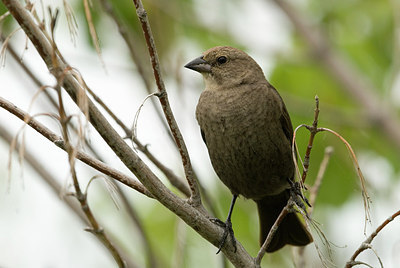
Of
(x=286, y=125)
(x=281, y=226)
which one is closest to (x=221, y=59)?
(x=286, y=125)

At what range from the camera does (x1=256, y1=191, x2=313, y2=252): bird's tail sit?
169 inches

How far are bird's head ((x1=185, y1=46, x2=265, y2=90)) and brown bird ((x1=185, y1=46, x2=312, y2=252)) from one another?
0.01 m

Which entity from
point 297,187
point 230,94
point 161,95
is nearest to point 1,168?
point 230,94

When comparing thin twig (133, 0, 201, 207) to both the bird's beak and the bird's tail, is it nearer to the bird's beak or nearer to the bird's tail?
the bird's tail

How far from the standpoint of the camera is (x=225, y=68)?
4.68 metres

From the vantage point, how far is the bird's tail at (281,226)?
14.1ft

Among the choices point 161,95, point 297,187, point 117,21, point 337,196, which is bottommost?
point 337,196

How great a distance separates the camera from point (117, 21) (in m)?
3.81

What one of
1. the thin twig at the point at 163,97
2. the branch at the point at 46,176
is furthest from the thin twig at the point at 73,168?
the branch at the point at 46,176

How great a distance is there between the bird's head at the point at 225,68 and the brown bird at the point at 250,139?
11mm

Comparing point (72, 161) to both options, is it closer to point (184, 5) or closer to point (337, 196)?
point (337, 196)

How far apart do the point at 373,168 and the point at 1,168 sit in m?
3.15

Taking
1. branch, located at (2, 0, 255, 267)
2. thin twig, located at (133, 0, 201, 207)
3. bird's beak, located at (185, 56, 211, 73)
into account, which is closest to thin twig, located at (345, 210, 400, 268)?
branch, located at (2, 0, 255, 267)

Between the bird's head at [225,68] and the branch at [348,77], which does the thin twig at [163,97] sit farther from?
the branch at [348,77]
